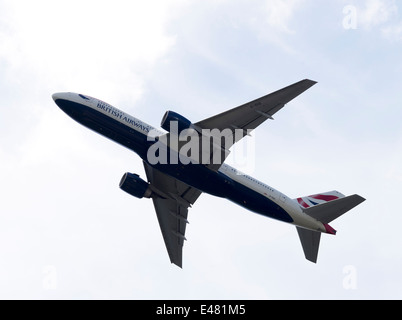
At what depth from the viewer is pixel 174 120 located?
41.5m

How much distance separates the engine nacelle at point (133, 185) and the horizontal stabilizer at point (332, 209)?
1426 centimetres

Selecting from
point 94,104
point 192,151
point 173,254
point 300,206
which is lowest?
point 173,254

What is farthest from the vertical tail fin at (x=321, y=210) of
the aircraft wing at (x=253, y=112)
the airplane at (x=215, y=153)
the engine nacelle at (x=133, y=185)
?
the engine nacelle at (x=133, y=185)

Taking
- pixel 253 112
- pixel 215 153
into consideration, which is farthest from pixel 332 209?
pixel 253 112

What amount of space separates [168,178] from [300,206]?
11.9 m

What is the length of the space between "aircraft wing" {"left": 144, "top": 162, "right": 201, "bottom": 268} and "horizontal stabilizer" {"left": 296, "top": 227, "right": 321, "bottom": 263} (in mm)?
10332

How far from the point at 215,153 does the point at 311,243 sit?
12.7 metres

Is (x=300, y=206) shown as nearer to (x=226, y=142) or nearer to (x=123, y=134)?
(x=226, y=142)

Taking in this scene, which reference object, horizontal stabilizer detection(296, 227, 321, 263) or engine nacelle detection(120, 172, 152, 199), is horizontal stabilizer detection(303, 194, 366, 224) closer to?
horizontal stabilizer detection(296, 227, 321, 263)

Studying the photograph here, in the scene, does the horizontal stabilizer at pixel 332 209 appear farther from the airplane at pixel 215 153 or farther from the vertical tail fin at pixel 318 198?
the vertical tail fin at pixel 318 198

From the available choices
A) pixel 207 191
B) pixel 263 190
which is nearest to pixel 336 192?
pixel 263 190

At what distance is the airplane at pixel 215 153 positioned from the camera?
41531mm

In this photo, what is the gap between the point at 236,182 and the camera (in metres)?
45.1

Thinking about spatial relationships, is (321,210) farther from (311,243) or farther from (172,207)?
(172,207)
